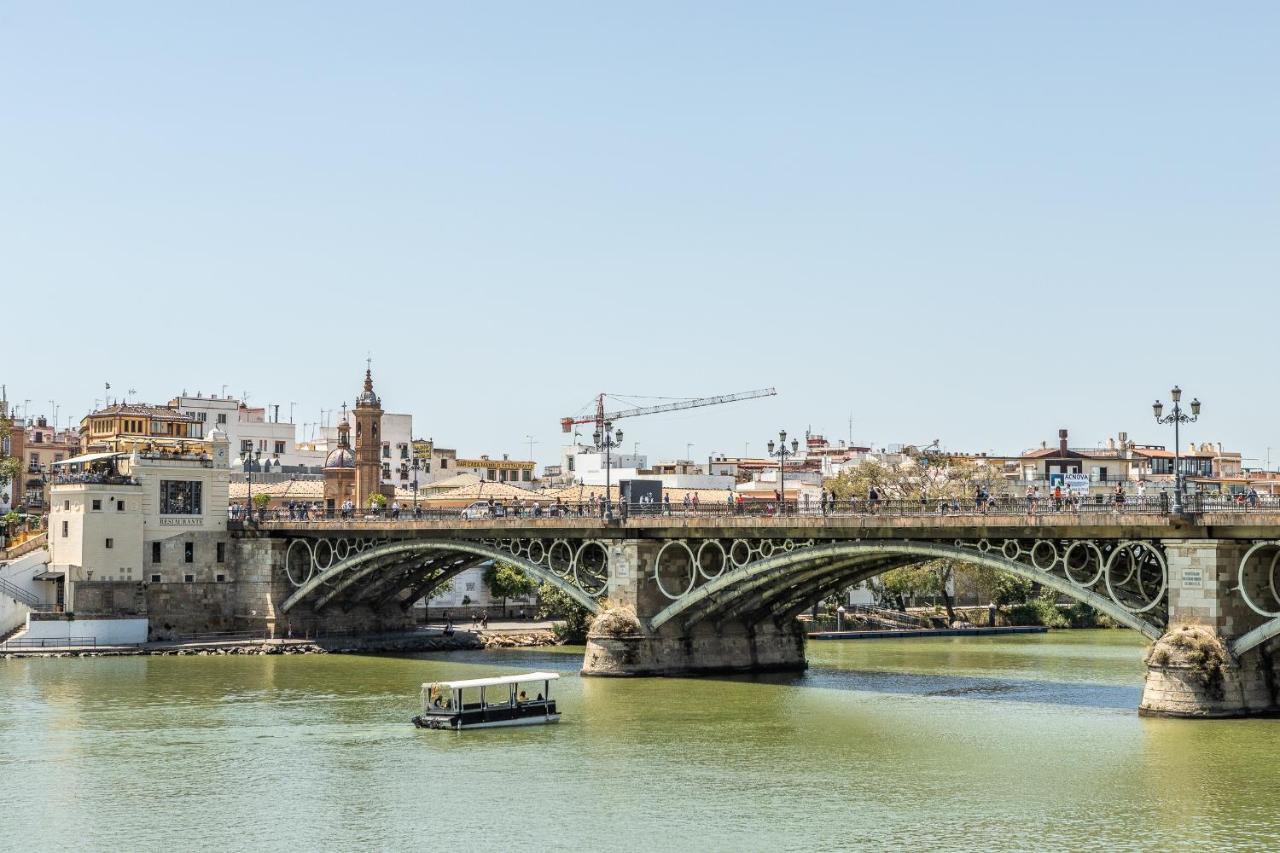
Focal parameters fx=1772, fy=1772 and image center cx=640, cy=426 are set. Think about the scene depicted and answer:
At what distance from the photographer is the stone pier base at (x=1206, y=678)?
2207 inches

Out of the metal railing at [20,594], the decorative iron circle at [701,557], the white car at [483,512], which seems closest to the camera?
the decorative iron circle at [701,557]

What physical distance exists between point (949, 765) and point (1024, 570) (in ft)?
37.4

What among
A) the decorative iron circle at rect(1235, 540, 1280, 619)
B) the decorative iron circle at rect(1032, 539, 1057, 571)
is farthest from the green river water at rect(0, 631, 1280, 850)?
the decorative iron circle at rect(1032, 539, 1057, 571)

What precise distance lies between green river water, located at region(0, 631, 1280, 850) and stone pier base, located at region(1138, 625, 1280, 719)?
0.83 m

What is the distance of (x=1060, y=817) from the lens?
44.2m

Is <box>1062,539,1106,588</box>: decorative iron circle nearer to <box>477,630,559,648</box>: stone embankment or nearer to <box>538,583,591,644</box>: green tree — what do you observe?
<box>538,583,591,644</box>: green tree

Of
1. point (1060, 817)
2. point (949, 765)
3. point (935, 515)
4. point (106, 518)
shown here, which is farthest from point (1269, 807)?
point (106, 518)

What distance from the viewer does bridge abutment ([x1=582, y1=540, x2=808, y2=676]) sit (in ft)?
248

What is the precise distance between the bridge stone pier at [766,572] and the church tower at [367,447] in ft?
109

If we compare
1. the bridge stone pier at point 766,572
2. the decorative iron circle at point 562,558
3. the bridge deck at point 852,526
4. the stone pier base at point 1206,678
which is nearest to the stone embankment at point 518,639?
the bridge stone pier at point 766,572

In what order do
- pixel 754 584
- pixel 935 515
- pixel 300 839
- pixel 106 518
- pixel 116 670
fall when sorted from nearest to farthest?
pixel 300 839
pixel 935 515
pixel 754 584
pixel 116 670
pixel 106 518

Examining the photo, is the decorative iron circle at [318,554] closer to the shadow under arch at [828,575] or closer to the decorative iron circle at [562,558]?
the decorative iron circle at [562,558]

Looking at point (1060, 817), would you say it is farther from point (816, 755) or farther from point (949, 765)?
point (816, 755)

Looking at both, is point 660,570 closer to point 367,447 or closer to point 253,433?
point 367,447
